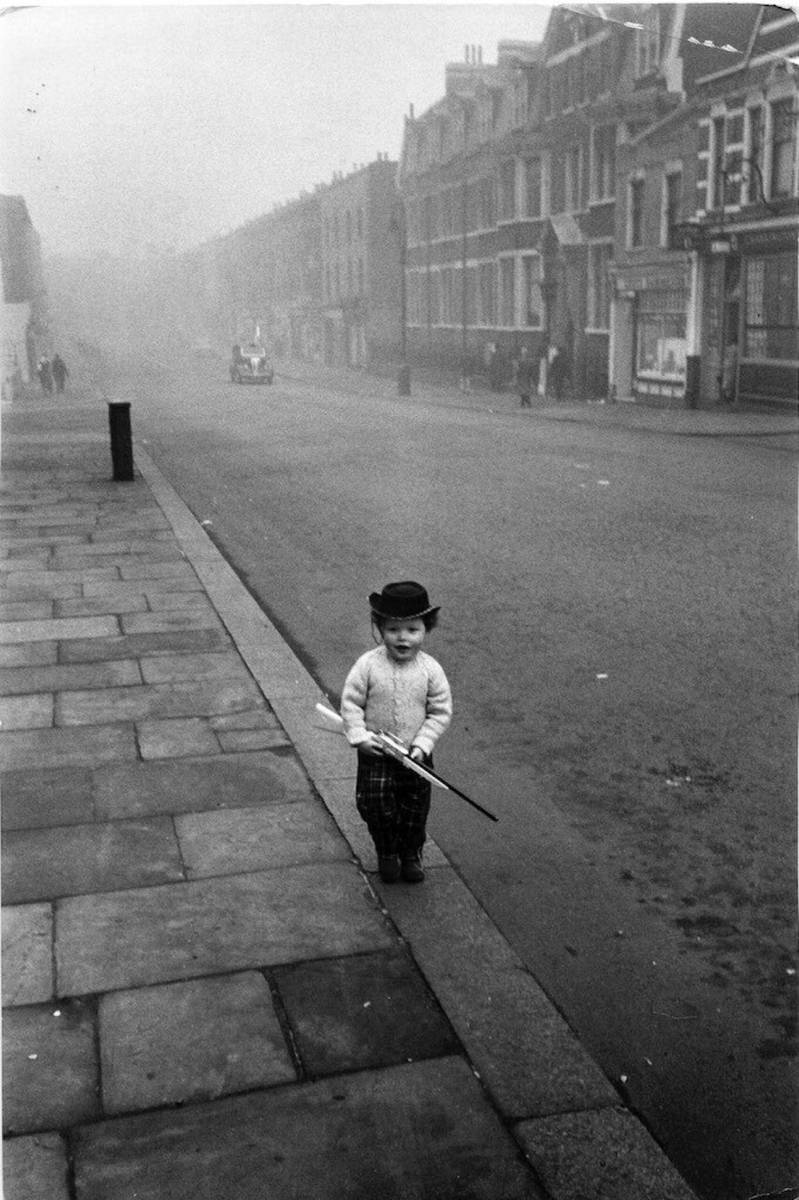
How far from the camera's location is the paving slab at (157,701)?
5910 mm

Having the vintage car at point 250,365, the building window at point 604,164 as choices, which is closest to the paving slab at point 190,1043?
the vintage car at point 250,365

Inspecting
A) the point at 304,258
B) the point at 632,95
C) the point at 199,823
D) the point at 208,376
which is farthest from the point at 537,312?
the point at 199,823

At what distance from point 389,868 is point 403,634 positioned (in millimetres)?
861

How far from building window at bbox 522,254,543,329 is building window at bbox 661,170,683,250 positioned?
6971 millimetres

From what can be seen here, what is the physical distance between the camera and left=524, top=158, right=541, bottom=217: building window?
119ft

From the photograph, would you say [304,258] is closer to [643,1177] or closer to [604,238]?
[643,1177]

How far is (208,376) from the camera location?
45.9 ft

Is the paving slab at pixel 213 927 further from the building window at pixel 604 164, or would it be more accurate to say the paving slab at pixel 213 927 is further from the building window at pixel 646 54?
the building window at pixel 604 164

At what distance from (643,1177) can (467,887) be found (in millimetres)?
1557

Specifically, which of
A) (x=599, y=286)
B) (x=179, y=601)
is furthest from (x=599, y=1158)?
(x=599, y=286)

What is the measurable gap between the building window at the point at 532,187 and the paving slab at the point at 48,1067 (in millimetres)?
35624

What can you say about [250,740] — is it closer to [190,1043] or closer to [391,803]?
[391,803]

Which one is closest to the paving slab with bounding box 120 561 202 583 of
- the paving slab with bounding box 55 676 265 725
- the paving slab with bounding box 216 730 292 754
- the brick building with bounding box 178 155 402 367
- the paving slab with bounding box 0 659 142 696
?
the brick building with bounding box 178 155 402 367

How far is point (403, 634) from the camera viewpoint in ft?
12.9
